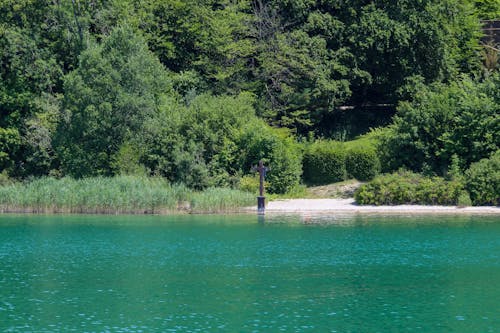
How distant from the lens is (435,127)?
5334 cm

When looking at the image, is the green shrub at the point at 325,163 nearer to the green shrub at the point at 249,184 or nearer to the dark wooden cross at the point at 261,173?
the green shrub at the point at 249,184

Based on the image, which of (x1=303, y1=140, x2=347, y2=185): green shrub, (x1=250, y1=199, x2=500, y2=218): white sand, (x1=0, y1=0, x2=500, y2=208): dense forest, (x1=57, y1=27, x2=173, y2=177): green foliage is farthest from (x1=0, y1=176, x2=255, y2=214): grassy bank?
(x1=303, y1=140, x2=347, y2=185): green shrub

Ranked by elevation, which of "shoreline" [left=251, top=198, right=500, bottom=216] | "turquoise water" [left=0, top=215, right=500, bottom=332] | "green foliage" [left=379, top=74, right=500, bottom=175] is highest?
"green foliage" [left=379, top=74, right=500, bottom=175]

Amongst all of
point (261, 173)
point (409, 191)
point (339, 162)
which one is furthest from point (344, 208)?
point (261, 173)

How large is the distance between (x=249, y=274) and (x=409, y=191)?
814 inches

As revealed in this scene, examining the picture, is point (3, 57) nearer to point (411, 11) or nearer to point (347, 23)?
point (347, 23)

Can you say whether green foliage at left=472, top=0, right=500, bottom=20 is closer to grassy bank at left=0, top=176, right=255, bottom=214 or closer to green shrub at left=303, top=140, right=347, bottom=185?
green shrub at left=303, top=140, right=347, bottom=185

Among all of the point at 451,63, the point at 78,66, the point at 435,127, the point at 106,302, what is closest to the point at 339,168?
the point at 435,127

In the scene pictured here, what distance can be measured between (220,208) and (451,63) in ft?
67.7

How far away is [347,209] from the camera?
167 ft

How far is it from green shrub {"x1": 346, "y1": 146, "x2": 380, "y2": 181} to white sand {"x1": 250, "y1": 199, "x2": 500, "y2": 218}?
2770 mm

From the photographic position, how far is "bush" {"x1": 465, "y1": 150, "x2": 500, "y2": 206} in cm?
4878

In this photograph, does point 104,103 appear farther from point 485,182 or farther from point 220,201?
point 485,182

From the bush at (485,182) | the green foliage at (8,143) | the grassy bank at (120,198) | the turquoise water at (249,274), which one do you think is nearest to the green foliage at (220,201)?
the grassy bank at (120,198)
